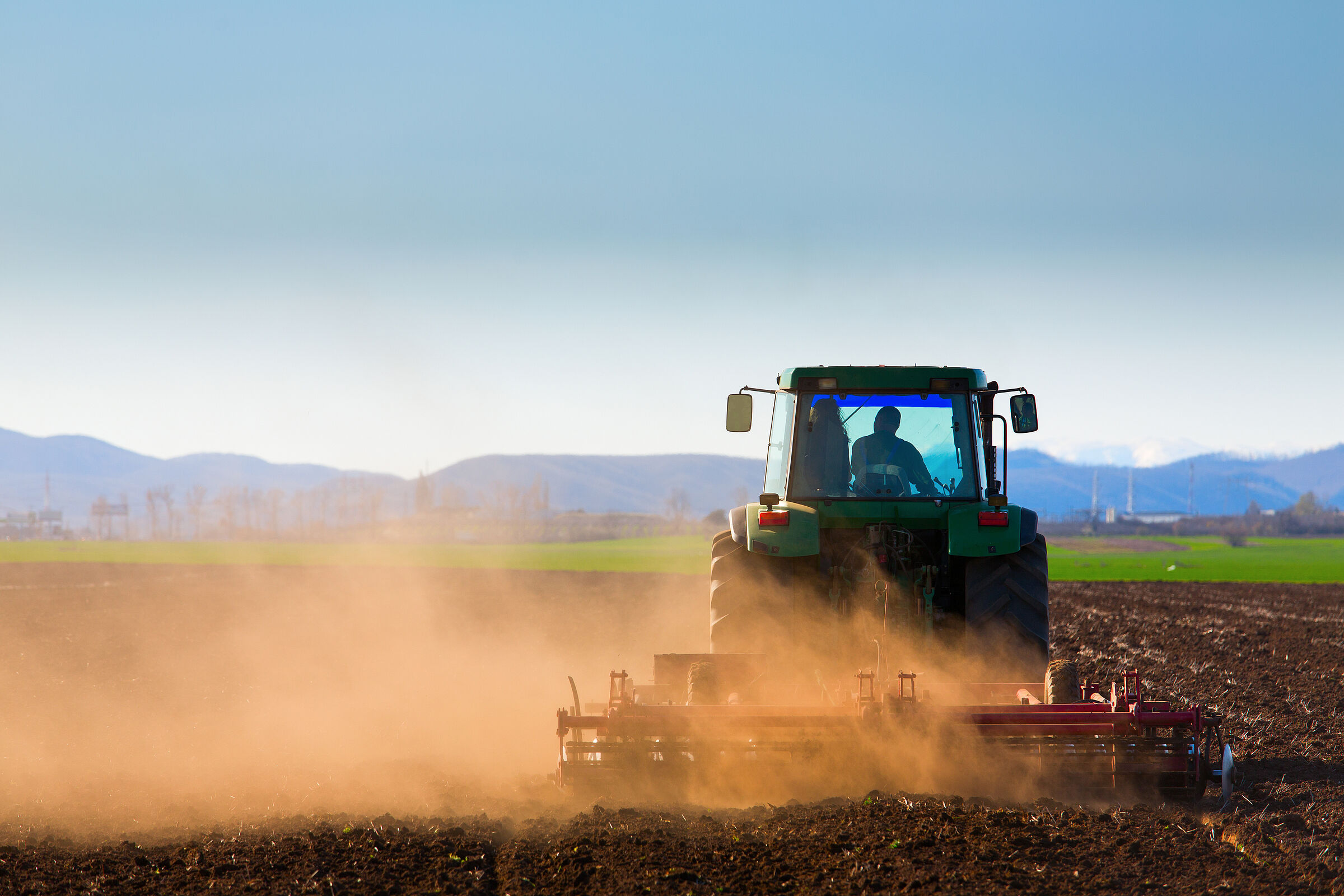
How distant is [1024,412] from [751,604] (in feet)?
7.58

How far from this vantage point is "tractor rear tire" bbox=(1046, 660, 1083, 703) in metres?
6.53

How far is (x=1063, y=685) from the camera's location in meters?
6.56

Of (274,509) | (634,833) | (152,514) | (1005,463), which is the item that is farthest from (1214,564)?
(152,514)

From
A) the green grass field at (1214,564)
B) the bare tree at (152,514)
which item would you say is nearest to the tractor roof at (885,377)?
the green grass field at (1214,564)

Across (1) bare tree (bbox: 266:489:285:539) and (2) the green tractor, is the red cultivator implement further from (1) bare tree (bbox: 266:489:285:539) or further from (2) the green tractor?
(1) bare tree (bbox: 266:489:285:539)

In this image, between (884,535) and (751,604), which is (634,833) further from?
(884,535)

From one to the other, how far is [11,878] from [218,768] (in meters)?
2.76

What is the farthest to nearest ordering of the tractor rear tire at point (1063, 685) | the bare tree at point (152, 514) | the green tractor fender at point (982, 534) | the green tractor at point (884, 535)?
1. the bare tree at point (152, 514)
2. the green tractor at point (884, 535)
3. the green tractor fender at point (982, 534)
4. the tractor rear tire at point (1063, 685)

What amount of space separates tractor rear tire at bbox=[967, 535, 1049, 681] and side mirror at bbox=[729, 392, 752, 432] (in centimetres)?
183

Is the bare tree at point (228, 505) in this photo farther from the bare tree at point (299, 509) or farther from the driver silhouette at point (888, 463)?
the driver silhouette at point (888, 463)

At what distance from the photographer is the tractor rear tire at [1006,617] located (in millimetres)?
7391

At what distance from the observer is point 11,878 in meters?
5.29

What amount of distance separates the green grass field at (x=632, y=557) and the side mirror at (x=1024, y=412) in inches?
1136

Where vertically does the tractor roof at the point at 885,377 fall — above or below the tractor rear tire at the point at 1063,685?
above
